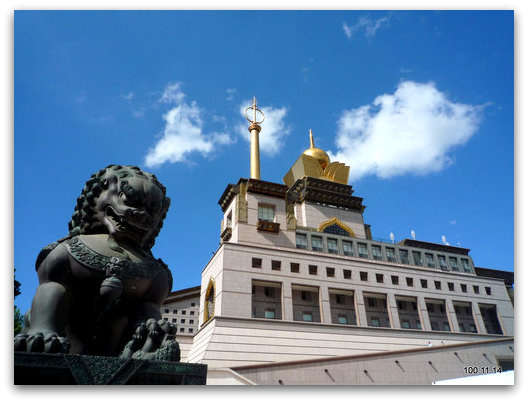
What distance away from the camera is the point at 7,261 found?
414cm

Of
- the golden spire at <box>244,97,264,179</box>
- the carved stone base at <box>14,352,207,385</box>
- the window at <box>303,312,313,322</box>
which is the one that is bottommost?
the carved stone base at <box>14,352,207,385</box>

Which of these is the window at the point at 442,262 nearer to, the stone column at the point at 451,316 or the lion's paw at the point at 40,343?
the stone column at the point at 451,316

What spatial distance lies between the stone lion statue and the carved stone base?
7 cm

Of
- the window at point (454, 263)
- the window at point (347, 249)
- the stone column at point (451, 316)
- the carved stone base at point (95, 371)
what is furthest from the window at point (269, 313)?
the carved stone base at point (95, 371)

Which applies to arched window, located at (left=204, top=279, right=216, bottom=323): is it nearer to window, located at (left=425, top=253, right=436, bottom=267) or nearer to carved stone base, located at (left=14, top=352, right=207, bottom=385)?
window, located at (left=425, top=253, right=436, bottom=267)

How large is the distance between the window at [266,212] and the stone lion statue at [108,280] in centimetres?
2582

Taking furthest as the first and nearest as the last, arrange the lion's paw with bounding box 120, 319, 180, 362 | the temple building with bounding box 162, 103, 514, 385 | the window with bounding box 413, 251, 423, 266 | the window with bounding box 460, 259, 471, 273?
1. the window with bounding box 460, 259, 471, 273
2. the window with bounding box 413, 251, 423, 266
3. the temple building with bounding box 162, 103, 514, 385
4. the lion's paw with bounding box 120, 319, 180, 362

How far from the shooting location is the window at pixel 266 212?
2930 cm

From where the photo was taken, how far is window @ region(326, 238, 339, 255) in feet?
100

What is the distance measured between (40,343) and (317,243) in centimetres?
2862

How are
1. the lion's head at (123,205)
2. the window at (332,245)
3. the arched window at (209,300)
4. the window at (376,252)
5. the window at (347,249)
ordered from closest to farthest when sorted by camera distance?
the lion's head at (123,205) → the arched window at (209,300) → the window at (332,245) → the window at (347,249) → the window at (376,252)

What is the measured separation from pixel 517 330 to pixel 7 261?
22.8 feet

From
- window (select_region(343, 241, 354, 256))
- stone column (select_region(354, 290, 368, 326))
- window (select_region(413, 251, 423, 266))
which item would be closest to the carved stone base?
stone column (select_region(354, 290, 368, 326))
